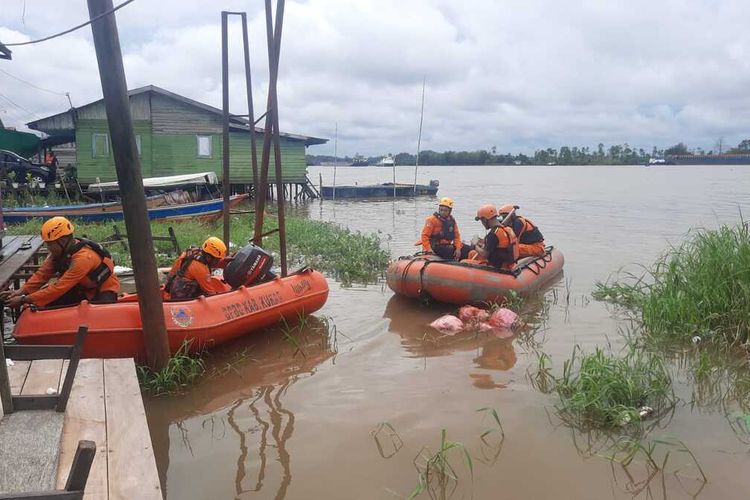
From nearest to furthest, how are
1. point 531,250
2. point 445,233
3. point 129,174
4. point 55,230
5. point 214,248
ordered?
point 129,174
point 55,230
point 214,248
point 445,233
point 531,250

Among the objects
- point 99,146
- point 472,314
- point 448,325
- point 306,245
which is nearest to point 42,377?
point 448,325

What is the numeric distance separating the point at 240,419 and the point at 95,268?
215 centimetres

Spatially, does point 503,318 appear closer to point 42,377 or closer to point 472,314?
point 472,314

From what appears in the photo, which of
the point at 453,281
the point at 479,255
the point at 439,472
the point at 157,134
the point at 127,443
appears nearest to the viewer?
the point at 127,443

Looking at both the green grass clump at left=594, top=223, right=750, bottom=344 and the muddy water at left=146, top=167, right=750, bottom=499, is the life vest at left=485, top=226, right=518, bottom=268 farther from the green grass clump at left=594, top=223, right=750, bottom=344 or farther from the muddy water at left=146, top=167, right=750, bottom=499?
the green grass clump at left=594, top=223, right=750, bottom=344

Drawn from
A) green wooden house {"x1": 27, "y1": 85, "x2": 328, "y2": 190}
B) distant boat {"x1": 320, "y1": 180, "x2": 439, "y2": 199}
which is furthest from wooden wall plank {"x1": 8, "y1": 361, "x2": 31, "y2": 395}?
distant boat {"x1": 320, "y1": 180, "x2": 439, "y2": 199}

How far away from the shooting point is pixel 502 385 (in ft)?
18.0

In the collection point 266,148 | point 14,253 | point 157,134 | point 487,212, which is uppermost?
point 157,134

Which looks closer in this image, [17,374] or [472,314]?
[17,374]

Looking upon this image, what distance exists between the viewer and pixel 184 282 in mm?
6230

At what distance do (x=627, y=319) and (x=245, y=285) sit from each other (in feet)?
16.0

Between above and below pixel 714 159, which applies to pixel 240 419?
below

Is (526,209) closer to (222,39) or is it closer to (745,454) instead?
(222,39)

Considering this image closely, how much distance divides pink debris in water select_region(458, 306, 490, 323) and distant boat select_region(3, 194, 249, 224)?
9583mm
